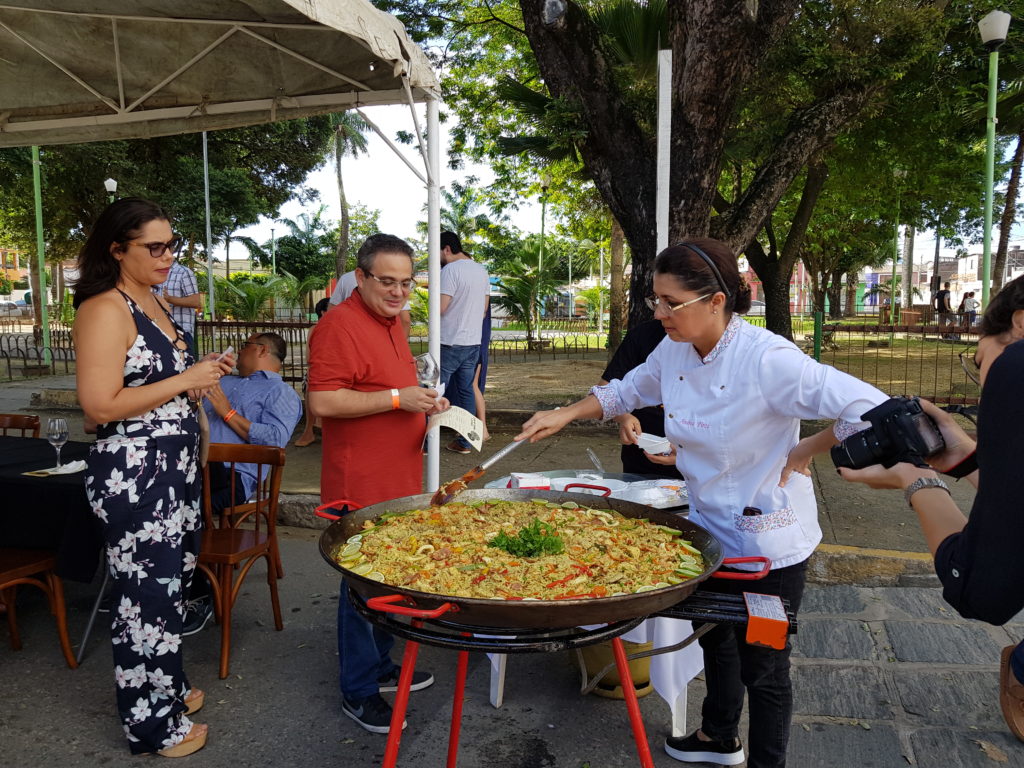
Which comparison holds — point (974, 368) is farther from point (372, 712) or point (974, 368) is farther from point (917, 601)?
point (372, 712)

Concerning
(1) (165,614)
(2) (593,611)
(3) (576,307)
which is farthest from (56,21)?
(3) (576,307)

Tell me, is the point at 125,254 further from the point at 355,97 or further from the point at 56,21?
the point at 56,21

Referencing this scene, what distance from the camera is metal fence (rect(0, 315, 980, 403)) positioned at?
10156 mm

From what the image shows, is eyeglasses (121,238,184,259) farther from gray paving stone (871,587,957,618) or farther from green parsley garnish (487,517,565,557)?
gray paving stone (871,587,957,618)

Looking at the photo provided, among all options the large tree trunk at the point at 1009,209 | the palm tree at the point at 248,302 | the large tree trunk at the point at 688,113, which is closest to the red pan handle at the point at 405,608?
the large tree trunk at the point at 688,113

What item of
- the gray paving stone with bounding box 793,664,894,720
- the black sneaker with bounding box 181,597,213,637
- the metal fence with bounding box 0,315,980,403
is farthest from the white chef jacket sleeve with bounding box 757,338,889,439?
the metal fence with bounding box 0,315,980,403

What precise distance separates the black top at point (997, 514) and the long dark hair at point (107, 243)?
8.73 feet

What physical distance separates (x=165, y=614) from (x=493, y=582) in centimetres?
148

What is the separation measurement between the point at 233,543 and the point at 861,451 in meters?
3.14

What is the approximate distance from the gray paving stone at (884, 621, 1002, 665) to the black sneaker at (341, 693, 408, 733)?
249 centimetres

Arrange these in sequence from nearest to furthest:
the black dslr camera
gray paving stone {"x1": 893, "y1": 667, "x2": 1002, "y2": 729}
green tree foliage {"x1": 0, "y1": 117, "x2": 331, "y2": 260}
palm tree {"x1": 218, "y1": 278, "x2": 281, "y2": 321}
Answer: the black dslr camera, gray paving stone {"x1": 893, "y1": 667, "x2": 1002, "y2": 729}, green tree foliage {"x1": 0, "y1": 117, "x2": 331, "y2": 260}, palm tree {"x1": 218, "y1": 278, "x2": 281, "y2": 321}

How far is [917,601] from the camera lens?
4336mm

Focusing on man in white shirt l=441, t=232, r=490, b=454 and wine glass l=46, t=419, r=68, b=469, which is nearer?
wine glass l=46, t=419, r=68, b=469

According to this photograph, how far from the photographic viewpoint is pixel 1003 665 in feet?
10.1
